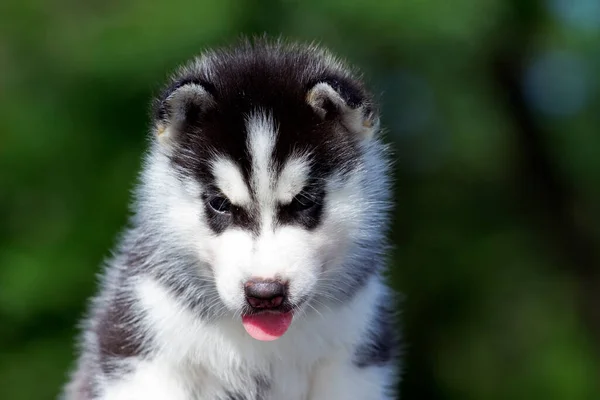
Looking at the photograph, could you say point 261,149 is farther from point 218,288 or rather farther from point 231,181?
point 218,288

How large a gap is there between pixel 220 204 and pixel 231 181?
0.09 m

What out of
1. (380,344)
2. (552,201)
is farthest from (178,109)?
(552,201)

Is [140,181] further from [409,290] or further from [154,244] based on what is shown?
[409,290]

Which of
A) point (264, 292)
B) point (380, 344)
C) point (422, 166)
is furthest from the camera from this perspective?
point (422, 166)

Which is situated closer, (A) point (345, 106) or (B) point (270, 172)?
(B) point (270, 172)

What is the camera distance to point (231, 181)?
9.40 feet

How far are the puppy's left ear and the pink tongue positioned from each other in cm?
71

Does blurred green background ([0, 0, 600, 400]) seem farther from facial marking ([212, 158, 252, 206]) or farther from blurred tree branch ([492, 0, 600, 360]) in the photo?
facial marking ([212, 158, 252, 206])

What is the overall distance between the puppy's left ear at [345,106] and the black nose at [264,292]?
0.66 meters

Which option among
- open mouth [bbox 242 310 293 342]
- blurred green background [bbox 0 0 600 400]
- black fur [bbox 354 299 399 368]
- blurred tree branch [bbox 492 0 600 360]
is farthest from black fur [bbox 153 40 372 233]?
blurred tree branch [bbox 492 0 600 360]

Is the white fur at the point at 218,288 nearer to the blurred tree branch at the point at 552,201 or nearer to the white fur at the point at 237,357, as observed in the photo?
the white fur at the point at 237,357

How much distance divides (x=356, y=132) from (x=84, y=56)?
3655 mm

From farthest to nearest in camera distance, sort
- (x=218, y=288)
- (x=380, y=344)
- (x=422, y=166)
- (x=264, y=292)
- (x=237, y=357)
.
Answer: (x=422, y=166) → (x=380, y=344) → (x=237, y=357) → (x=218, y=288) → (x=264, y=292)

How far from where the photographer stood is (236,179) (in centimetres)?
286
